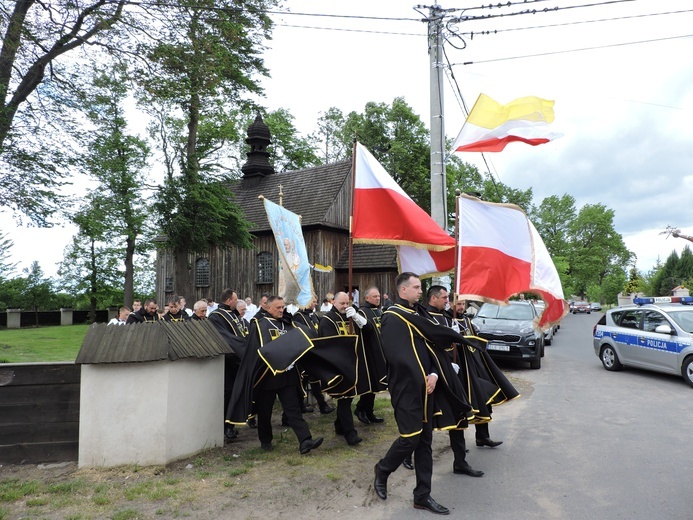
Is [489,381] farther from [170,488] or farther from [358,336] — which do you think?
[170,488]

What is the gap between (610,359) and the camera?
39.1ft

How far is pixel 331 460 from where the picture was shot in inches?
221

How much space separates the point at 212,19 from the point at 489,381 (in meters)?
13.7

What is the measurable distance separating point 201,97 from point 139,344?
1423 cm

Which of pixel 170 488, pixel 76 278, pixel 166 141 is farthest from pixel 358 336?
pixel 76 278

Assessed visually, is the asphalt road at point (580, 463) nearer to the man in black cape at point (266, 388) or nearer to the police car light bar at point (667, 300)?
the man in black cape at point (266, 388)

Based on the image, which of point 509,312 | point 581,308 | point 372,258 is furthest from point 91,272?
point 581,308

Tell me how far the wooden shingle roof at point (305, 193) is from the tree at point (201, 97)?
370 centimetres

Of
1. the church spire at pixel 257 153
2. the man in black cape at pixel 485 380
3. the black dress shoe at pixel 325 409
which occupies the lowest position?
the black dress shoe at pixel 325 409

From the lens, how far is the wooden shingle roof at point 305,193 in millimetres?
26828

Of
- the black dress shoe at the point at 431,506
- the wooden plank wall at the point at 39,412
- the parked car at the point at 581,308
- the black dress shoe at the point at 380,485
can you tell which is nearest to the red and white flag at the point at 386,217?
the black dress shoe at the point at 380,485

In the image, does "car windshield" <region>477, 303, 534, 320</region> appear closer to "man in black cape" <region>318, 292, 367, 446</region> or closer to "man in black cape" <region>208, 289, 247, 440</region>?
"man in black cape" <region>318, 292, 367, 446</region>

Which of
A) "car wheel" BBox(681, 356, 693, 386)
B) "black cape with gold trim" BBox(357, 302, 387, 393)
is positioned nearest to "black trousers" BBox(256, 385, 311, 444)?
"black cape with gold trim" BBox(357, 302, 387, 393)

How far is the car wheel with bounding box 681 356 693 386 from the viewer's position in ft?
31.9
